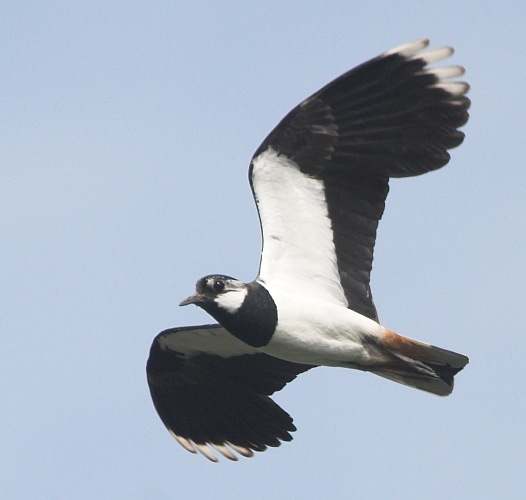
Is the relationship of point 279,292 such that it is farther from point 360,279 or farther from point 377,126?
point 377,126

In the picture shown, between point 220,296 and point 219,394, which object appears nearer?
point 220,296

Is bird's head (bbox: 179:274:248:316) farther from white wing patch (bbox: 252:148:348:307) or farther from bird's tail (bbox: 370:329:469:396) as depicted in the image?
bird's tail (bbox: 370:329:469:396)

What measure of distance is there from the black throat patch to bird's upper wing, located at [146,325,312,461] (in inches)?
43.5

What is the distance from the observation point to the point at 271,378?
1320 cm

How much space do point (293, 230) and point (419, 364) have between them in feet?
4.94

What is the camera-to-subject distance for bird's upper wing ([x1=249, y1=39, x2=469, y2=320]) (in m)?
12.1

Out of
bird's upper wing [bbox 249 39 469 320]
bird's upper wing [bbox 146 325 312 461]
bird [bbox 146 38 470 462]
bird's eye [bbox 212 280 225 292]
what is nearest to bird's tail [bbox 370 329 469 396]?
bird [bbox 146 38 470 462]

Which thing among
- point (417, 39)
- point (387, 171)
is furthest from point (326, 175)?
point (417, 39)

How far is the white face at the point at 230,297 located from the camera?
11820 mm

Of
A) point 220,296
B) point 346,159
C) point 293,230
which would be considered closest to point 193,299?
point 220,296

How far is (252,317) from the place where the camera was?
38.6 feet

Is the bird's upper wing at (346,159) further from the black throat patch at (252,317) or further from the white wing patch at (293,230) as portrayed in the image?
the black throat patch at (252,317)

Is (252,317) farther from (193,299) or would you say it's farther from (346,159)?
(346,159)

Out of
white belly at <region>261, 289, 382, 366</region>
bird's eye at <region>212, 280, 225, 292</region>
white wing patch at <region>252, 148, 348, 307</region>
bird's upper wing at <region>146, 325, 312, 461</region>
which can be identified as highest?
white wing patch at <region>252, 148, 348, 307</region>
